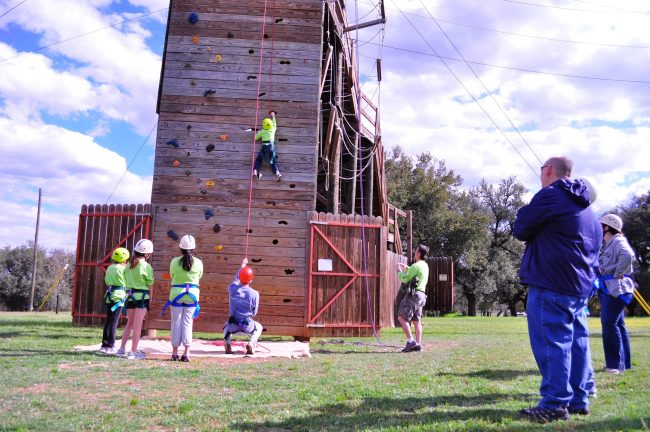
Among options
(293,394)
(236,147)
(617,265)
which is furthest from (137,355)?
(617,265)

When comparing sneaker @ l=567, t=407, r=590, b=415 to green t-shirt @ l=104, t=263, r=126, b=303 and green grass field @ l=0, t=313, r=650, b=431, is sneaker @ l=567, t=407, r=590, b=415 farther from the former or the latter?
green t-shirt @ l=104, t=263, r=126, b=303

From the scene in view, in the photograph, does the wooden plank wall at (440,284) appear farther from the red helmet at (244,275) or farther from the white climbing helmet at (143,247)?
the white climbing helmet at (143,247)

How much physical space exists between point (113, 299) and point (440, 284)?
20.7 m

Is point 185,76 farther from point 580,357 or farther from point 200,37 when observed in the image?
point 580,357

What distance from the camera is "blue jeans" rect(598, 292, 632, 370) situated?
685cm

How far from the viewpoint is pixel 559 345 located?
4.39m

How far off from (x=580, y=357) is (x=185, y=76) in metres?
10.6

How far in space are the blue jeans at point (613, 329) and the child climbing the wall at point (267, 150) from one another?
23.9 feet

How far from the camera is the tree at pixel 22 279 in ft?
163

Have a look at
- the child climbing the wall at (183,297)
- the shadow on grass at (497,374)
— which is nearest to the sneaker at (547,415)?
the shadow on grass at (497,374)

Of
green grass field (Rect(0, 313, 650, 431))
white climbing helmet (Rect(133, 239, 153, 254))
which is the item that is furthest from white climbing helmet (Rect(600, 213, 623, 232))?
white climbing helmet (Rect(133, 239, 153, 254))

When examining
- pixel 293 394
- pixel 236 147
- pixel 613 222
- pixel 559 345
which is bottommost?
pixel 293 394

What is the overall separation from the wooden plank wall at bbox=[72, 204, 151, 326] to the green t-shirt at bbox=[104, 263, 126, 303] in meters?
4.06

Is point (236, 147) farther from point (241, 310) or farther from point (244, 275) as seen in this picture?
point (241, 310)
